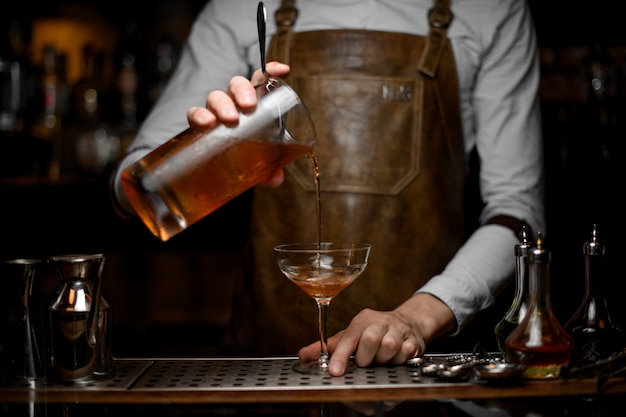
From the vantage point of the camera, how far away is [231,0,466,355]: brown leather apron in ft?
6.03

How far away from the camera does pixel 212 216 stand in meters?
2.79

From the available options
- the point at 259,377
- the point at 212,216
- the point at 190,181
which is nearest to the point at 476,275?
the point at 259,377

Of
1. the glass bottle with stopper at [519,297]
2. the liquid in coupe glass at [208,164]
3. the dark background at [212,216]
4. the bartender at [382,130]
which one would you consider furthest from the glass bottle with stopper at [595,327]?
the dark background at [212,216]

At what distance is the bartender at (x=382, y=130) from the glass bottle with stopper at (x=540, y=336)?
662mm

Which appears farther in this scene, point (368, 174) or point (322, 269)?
point (368, 174)

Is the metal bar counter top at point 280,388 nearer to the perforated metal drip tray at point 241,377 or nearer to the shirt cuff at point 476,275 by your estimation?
the perforated metal drip tray at point 241,377

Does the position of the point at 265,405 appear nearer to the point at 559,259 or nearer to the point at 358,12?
the point at 358,12

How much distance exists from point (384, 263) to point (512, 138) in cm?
38

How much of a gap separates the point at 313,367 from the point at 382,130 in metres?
0.76

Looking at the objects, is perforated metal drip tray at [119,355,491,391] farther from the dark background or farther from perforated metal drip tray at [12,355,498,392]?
the dark background

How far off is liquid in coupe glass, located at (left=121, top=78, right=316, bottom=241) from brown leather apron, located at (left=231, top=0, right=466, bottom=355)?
0.67 meters

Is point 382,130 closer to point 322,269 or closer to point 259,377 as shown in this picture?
point 322,269

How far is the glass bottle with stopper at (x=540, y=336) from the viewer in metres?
1.11

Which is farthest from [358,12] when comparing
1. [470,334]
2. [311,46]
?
[470,334]
